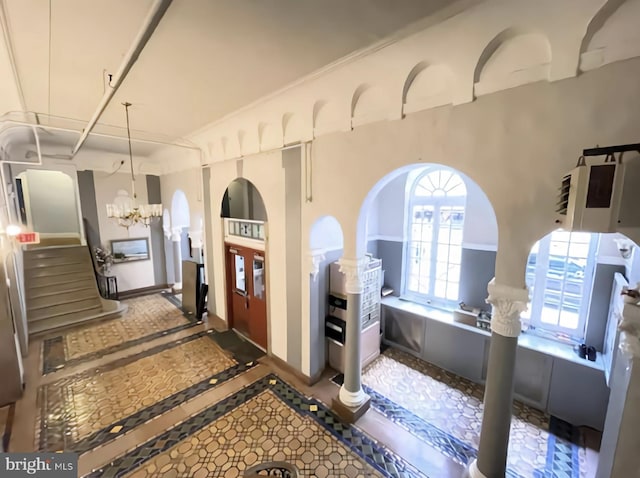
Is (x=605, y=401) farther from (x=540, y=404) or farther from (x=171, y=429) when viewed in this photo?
(x=171, y=429)

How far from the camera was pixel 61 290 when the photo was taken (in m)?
6.36

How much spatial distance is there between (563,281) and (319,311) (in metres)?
3.69

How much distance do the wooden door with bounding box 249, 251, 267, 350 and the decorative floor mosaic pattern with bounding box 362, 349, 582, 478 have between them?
202cm

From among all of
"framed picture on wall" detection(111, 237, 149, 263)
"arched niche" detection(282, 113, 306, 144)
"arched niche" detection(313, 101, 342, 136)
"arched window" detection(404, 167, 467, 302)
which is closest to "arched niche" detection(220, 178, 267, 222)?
"framed picture on wall" detection(111, 237, 149, 263)

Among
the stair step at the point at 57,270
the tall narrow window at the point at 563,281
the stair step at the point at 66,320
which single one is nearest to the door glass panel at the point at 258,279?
the stair step at the point at 66,320

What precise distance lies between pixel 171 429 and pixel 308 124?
164 inches

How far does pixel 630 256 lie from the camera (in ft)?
9.46

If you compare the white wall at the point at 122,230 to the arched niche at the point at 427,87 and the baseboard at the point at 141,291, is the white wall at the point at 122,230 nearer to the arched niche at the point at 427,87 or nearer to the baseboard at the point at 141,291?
the baseboard at the point at 141,291

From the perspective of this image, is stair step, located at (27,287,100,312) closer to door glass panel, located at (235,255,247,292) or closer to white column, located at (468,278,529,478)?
door glass panel, located at (235,255,247,292)

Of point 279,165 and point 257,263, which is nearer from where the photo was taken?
point 279,165

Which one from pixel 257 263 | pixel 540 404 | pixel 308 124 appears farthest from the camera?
pixel 257 263

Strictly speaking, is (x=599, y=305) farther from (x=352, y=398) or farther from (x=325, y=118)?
(x=325, y=118)

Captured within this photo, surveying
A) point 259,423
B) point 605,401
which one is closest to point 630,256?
point 605,401

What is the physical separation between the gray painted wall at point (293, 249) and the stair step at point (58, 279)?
582 cm
